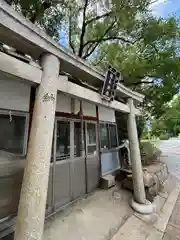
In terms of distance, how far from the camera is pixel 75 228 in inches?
99.3

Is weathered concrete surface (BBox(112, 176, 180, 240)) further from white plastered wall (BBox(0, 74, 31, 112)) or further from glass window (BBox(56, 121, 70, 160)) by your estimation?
white plastered wall (BBox(0, 74, 31, 112))

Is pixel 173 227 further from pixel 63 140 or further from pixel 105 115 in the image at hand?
pixel 105 115

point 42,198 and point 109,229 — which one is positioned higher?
point 42,198

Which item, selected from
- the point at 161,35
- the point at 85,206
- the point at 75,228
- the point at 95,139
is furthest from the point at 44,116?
the point at 161,35

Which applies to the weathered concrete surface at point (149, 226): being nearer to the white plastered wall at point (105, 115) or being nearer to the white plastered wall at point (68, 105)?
the white plastered wall at point (68, 105)

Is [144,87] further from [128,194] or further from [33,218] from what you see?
[33,218]

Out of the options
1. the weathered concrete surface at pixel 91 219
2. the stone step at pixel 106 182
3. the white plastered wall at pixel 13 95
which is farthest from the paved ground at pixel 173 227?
the white plastered wall at pixel 13 95

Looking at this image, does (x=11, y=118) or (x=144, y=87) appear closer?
(x=11, y=118)

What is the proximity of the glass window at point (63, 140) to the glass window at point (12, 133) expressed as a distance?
0.82m

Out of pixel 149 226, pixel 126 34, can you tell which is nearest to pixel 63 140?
pixel 149 226

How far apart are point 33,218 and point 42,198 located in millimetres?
172

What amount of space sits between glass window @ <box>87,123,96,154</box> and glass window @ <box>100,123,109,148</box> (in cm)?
41

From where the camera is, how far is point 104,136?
4840mm

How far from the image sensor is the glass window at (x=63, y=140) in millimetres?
3230
